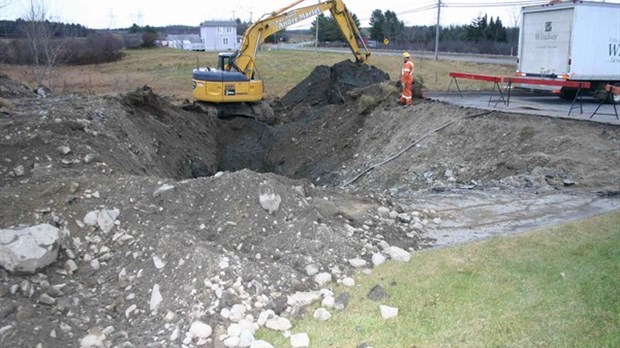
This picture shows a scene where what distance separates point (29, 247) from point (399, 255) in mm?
3813

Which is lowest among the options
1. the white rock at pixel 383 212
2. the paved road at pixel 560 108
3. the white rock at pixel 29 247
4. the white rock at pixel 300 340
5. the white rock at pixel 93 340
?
the white rock at pixel 93 340

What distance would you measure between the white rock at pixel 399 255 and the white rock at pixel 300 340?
188 centimetres

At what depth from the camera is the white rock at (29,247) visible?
17.9 feet

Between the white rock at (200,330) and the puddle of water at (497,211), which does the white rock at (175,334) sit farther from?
the puddle of water at (497,211)

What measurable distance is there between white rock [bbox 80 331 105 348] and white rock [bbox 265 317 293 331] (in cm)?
142

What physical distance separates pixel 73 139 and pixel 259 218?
460cm

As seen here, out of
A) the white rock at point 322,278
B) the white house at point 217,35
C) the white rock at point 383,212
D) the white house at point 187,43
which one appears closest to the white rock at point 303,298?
the white rock at point 322,278

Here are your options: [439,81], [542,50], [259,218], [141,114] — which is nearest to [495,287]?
[259,218]

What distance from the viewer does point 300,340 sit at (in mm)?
4832

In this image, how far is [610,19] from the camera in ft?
61.3

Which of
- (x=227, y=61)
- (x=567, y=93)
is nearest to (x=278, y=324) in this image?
(x=227, y=61)

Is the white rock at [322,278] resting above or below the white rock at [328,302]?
above

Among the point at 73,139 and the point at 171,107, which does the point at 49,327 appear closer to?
the point at 73,139

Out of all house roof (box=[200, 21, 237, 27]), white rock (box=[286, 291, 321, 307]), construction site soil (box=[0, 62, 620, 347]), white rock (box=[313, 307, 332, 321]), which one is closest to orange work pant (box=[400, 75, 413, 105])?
construction site soil (box=[0, 62, 620, 347])
